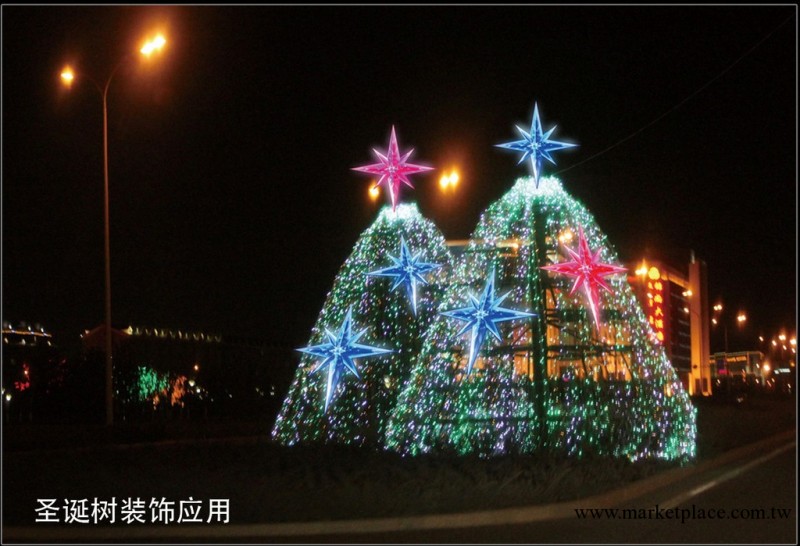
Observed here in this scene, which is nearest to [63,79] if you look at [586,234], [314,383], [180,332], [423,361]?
[314,383]

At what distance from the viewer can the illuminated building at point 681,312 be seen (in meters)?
45.8

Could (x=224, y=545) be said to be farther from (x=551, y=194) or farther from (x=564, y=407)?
(x=551, y=194)

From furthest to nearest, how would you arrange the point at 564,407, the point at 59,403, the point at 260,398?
the point at 260,398
the point at 59,403
the point at 564,407

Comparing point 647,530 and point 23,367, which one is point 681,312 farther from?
point 647,530

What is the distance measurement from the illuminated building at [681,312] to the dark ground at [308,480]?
89.1 feet

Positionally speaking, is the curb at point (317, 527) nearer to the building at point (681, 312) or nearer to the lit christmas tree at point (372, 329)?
the lit christmas tree at point (372, 329)

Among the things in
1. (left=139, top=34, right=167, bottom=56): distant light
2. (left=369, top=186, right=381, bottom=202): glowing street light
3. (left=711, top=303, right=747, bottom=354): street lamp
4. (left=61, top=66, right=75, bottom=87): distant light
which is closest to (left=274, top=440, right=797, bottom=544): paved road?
(left=369, top=186, right=381, bottom=202): glowing street light

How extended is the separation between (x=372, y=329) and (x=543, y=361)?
5205 millimetres

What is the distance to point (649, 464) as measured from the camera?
637 inches

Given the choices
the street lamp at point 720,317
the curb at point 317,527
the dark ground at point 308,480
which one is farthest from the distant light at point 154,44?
the street lamp at point 720,317

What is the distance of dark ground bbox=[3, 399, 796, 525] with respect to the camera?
11.8 meters

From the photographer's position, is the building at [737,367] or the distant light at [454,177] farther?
the building at [737,367]

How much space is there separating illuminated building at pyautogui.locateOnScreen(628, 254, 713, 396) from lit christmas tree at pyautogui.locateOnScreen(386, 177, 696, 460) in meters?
22.4

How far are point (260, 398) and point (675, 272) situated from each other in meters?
28.9
